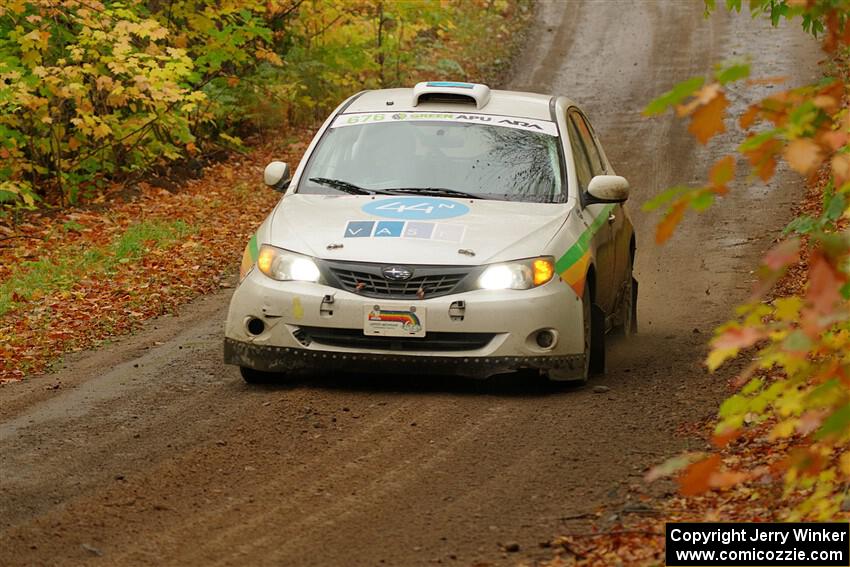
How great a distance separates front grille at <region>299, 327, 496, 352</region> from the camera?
8.06 metres

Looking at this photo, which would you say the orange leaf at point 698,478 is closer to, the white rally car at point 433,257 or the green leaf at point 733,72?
the green leaf at point 733,72

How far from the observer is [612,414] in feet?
25.8

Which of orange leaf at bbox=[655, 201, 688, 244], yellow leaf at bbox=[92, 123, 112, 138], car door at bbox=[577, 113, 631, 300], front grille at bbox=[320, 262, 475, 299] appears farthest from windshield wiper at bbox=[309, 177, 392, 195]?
yellow leaf at bbox=[92, 123, 112, 138]

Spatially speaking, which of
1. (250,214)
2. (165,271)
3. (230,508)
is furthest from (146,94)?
(230,508)

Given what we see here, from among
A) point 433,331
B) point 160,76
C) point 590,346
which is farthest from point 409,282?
point 160,76

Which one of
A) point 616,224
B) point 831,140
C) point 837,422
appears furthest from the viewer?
point 616,224

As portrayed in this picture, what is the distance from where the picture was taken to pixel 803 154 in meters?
3.60

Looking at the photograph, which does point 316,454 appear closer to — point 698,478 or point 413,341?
point 413,341

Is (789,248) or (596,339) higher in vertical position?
(789,248)

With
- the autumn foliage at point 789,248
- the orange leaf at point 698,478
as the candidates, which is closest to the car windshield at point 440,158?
the autumn foliage at point 789,248

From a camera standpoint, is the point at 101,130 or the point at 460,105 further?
the point at 101,130

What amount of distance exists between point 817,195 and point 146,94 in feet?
28.1

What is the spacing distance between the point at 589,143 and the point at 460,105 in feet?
4.08

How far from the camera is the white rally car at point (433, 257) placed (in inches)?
317
